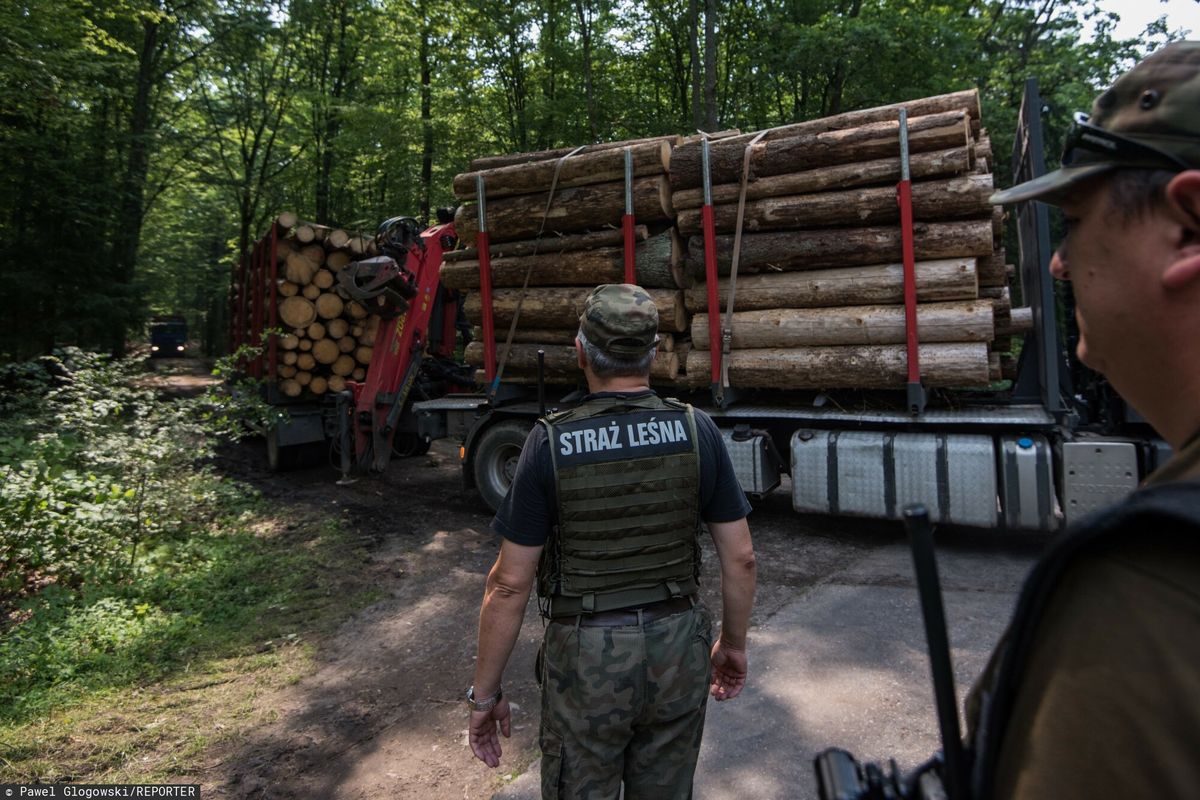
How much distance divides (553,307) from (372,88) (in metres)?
15.0

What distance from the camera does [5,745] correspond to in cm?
368

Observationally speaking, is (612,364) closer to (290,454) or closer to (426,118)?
(290,454)

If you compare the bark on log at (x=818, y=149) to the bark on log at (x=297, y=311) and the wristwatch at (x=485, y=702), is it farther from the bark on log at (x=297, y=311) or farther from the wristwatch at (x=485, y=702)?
the bark on log at (x=297, y=311)

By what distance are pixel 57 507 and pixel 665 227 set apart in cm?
567

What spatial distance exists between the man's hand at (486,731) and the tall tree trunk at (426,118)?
15.6 meters

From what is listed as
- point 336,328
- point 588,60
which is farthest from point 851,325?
point 588,60

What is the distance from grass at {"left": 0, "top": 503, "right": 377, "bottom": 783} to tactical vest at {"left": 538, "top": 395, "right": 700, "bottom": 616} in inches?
100

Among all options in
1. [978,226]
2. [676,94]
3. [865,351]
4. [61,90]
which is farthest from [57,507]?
[676,94]

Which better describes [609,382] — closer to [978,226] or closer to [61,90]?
[978,226]

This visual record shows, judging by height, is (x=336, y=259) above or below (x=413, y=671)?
above

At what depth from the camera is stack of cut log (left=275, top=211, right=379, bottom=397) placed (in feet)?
35.7

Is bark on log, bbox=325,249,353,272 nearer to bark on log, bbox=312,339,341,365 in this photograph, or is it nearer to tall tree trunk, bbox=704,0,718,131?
bark on log, bbox=312,339,341,365

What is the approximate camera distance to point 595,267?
737 cm

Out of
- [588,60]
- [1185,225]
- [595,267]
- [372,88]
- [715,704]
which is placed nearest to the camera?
Answer: [1185,225]
